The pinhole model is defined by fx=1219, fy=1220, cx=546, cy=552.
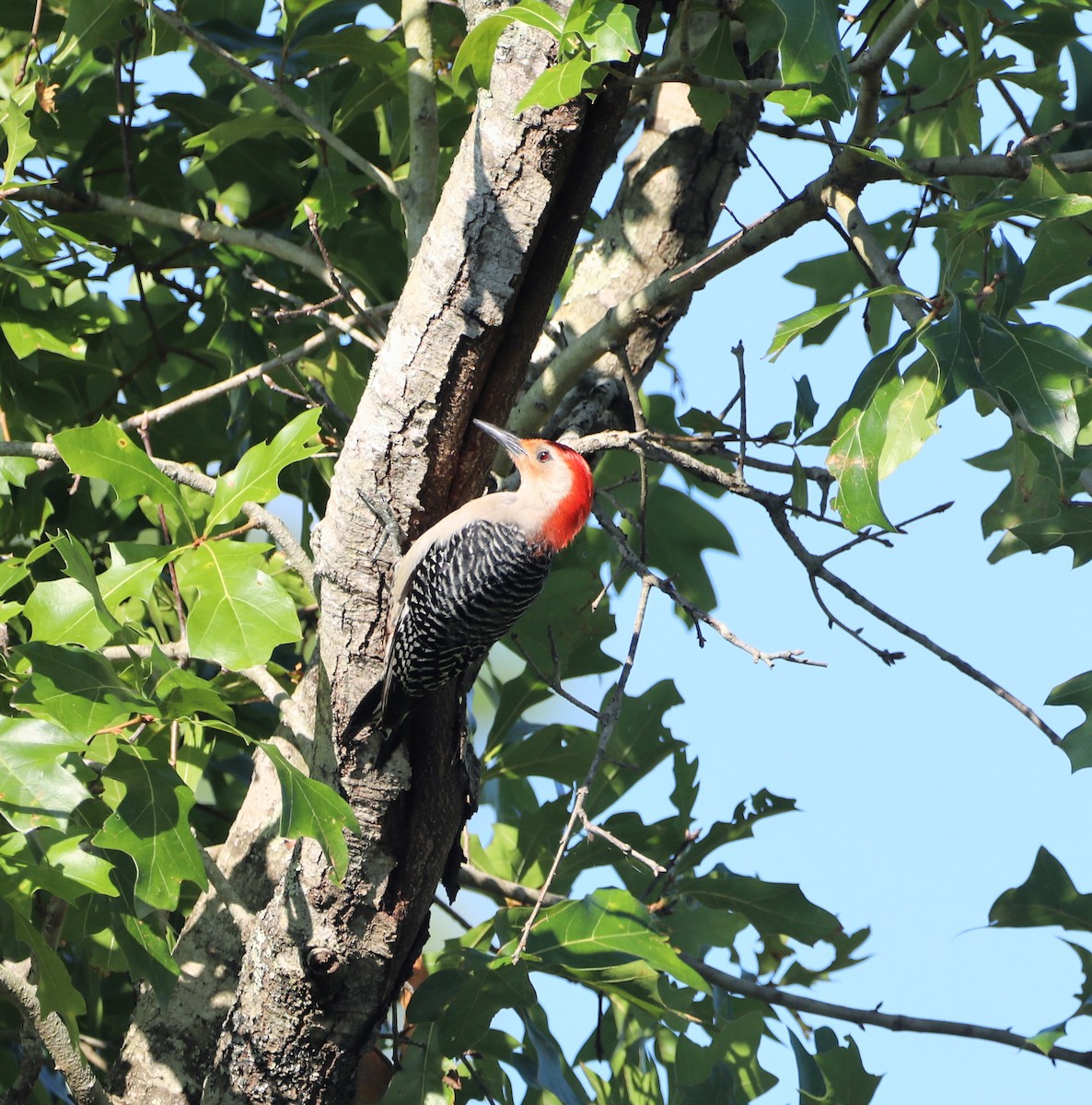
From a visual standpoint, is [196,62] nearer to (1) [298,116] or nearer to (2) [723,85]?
(1) [298,116]

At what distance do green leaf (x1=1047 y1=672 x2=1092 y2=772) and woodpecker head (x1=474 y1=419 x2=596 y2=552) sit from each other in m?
1.32

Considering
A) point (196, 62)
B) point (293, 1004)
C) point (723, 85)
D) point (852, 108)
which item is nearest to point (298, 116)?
point (196, 62)

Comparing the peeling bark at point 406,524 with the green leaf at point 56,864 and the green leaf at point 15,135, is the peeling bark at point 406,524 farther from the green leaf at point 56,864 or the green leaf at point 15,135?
the green leaf at point 15,135

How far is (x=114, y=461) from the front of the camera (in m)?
2.45

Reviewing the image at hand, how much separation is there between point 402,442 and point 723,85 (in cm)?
96

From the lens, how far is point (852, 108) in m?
2.09

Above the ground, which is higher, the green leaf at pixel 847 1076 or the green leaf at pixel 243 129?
the green leaf at pixel 243 129

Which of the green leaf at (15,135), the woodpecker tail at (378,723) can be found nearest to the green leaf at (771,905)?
the woodpecker tail at (378,723)

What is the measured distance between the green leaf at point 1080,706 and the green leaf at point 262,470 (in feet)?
5.00

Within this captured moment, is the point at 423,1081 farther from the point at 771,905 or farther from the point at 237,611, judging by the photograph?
the point at 237,611

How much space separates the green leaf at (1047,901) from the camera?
9.84ft

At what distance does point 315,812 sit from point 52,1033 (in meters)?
0.70

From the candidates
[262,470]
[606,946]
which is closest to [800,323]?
[262,470]

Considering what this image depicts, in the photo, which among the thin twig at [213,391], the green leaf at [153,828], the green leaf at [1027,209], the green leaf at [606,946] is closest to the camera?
the green leaf at [1027,209]
